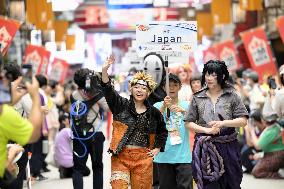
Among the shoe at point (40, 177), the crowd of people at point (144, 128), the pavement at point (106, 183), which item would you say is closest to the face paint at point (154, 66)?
the crowd of people at point (144, 128)

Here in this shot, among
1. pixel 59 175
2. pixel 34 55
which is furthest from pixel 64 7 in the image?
pixel 59 175

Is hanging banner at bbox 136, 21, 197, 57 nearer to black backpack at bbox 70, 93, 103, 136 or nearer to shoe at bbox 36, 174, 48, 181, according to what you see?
black backpack at bbox 70, 93, 103, 136

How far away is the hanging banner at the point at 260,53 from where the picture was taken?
20953mm

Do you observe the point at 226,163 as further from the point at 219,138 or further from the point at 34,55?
the point at 34,55

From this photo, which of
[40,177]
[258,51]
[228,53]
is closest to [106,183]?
[40,177]

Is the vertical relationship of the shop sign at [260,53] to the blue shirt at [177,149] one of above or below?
above

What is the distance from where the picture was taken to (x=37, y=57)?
24172mm

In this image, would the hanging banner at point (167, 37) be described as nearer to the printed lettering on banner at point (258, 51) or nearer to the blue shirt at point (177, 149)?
the blue shirt at point (177, 149)

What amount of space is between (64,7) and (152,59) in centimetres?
1382

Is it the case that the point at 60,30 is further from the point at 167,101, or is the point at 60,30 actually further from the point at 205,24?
the point at 167,101

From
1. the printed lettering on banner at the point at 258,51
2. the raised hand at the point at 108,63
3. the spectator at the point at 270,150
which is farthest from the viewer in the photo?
the printed lettering on banner at the point at 258,51

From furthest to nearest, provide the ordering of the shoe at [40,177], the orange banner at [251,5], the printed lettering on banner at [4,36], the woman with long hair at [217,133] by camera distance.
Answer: the orange banner at [251,5], the shoe at [40,177], the printed lettering on banner at [4,36], the woman with long hair at [217,133]

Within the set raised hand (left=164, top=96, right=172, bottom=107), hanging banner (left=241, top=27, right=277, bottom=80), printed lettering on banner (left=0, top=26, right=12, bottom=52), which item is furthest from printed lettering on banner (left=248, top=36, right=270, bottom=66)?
raised hand (left=164, top=96, right=172, bottom=107)

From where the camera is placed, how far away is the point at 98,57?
2172 inches
